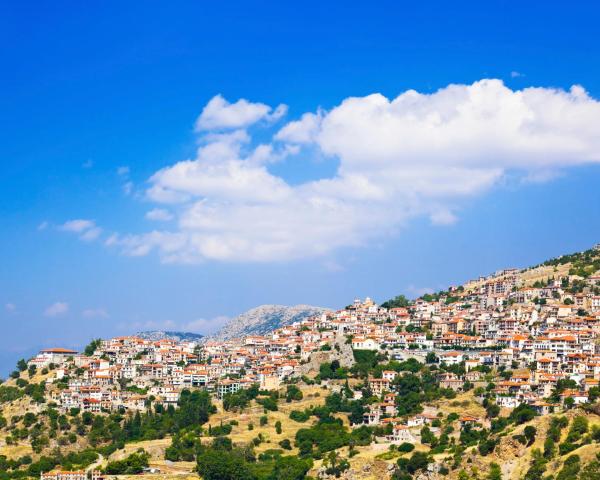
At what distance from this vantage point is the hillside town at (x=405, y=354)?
86.4 metres

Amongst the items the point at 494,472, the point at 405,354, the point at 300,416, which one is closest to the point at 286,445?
the point at 300,416

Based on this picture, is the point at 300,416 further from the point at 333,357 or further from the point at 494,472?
the point at 494,472

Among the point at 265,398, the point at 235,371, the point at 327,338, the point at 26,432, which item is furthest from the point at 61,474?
the point at 327,338

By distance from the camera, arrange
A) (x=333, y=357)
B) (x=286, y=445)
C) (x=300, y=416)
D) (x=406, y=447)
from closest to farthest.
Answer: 1. (x=406, y=447)
2. (x=286, y=445)
3. (x=300, y=416)
4. (x=333, y=357)

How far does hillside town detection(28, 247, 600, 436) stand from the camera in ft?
284

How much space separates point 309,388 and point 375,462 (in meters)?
22.9

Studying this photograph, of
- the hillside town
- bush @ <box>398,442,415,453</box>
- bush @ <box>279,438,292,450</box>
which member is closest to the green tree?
bush @ <box>398,442,415,453</box>

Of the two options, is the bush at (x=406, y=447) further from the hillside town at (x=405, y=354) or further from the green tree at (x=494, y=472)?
the green tree at (x=494, y=472)

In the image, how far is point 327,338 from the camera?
111250mm

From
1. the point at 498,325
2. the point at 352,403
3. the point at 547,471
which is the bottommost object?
the point at 547,471

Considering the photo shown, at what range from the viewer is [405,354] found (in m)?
100

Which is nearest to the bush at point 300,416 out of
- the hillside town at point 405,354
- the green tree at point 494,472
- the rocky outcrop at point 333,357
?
the hillside town at point 405,354

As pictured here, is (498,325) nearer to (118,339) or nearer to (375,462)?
Result: (375,462)

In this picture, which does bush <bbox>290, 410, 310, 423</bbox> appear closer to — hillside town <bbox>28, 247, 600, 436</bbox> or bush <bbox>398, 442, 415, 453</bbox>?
hillside town <bbox>28, 247, 600, 436</bbox>
